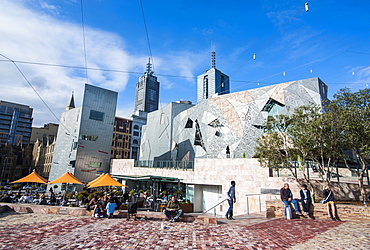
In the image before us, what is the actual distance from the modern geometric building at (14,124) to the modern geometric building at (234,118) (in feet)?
246

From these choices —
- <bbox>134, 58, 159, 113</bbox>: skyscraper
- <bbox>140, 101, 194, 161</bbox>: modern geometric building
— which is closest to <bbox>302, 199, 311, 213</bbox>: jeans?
<bbox>140, 101, 194, 161</bbox>: modern geometric building

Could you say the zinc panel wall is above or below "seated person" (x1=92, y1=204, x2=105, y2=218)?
above

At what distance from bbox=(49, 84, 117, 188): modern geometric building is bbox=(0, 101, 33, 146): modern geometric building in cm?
5938

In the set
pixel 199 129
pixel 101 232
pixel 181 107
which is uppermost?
pixel 181 107

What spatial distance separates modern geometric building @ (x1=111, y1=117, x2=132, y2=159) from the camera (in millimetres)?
64625

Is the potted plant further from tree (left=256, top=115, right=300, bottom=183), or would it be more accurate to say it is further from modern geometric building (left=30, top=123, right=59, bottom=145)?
modern geometric building (left=30, top=123, right=59, bottom=145)

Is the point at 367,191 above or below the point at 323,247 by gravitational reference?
above

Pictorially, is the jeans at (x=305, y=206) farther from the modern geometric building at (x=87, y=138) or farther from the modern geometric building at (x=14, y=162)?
the modern geometric building at (x=14, y=162)

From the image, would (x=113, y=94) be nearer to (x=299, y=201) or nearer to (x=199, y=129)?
(x=199, y=129)

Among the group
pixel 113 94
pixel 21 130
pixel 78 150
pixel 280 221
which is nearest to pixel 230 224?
pixel 280 221

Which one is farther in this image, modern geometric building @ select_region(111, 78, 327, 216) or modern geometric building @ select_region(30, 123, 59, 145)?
modern geometric building @ select_region(30, 123, 59, 145)

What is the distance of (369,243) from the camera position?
21.4 ft

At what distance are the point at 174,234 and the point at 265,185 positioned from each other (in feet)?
38.4

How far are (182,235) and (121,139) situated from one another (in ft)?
200
